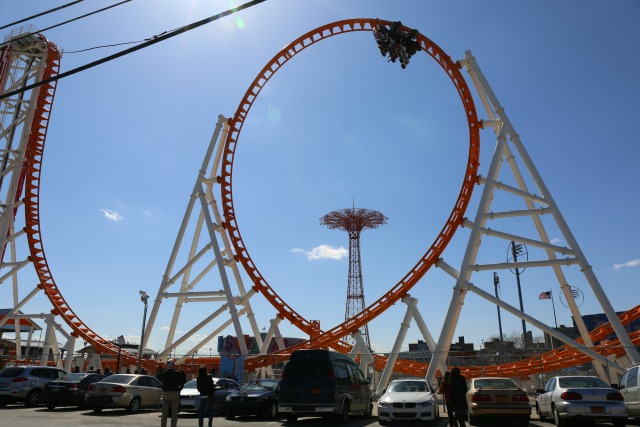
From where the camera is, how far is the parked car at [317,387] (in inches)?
535

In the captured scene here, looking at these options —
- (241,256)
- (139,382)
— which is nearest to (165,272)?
(241,256)

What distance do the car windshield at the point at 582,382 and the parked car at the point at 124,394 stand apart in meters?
14.2

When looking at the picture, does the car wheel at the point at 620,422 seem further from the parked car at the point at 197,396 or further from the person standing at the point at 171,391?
the parked car at the point at 197,396

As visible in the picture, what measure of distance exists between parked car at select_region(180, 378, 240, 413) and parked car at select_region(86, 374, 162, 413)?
1.91 m

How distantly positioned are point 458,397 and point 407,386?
14.1 feet

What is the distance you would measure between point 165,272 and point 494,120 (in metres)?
19.1

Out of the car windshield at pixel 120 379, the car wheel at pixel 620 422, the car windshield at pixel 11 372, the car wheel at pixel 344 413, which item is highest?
the car windshield at pixel 11 372

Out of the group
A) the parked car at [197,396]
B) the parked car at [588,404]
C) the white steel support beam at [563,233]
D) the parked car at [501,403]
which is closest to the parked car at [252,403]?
the parked car at [197,396]

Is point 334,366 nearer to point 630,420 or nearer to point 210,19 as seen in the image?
point 630,420

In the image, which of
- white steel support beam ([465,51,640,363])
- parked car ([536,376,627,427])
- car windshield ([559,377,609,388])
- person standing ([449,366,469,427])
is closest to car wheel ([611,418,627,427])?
parked car ([536,376,627,427])

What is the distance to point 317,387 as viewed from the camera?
13695 millimetres

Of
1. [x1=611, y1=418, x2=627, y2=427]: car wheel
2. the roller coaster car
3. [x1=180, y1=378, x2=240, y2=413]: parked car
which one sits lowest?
[x1=611, y1=418, x2=627, y2=427]: car wheel

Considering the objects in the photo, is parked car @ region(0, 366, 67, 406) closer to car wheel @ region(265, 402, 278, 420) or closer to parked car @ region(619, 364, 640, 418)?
car wheel @ region(265, 402, 278, 420)

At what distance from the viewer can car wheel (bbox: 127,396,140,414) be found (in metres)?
17.7
